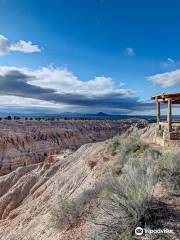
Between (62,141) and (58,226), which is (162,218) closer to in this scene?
(58,226)

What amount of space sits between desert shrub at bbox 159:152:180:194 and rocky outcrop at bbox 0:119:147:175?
33175mm

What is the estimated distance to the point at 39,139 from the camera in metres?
50.8

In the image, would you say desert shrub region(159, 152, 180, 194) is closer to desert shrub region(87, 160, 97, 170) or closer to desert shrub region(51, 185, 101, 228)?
desert shrub region(51, 185, 101, 228)

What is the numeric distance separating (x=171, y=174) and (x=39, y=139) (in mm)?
45545

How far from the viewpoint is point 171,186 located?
6.17 metres

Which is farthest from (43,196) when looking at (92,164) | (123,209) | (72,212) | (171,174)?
(123,209)

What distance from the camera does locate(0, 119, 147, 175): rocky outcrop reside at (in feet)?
141

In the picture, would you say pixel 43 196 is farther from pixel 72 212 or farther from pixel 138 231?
pixel 138 231

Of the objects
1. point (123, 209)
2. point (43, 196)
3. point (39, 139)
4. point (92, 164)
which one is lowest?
point (39, 139)

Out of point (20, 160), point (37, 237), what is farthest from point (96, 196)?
point (20, 160)

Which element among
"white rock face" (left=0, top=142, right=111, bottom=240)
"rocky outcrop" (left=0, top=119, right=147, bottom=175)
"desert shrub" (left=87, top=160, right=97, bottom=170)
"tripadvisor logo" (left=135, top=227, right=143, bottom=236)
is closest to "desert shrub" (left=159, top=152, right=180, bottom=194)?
"tripadvisor logo" (left=135, top=227, right=143, bottom=236)

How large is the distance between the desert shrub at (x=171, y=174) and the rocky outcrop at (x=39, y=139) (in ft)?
109

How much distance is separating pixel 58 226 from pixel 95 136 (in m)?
52.8

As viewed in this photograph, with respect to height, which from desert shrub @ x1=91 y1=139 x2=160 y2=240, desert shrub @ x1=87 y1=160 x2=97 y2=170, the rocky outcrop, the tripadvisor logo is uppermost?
desert shrub @ x1=91 y1=139 x2=160 y2=240
